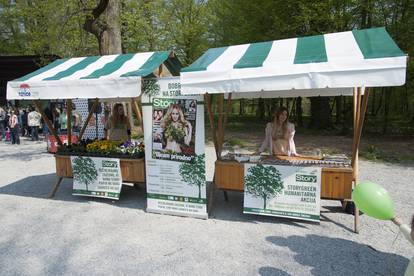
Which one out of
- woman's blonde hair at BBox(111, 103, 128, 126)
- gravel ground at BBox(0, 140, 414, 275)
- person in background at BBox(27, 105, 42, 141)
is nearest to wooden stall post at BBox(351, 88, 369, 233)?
gravel ground at BBox(0, 140, 414, 275)

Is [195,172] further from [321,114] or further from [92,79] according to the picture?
[321,114]

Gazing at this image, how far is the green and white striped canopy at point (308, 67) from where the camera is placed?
3582mm

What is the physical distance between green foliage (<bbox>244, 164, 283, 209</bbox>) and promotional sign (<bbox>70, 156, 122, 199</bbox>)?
2.42m

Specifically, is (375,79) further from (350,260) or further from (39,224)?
(39,224)

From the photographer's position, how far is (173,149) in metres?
5.08

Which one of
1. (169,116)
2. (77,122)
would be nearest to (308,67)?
(169,116)

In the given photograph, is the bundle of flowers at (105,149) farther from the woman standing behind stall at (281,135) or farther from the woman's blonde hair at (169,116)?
the woman standing behind stall at (281,135)

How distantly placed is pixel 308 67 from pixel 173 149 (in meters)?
2.44

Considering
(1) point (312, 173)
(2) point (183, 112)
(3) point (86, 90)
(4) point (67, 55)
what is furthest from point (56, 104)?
(1) point (312, 173)

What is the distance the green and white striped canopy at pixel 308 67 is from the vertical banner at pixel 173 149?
24.1 inches

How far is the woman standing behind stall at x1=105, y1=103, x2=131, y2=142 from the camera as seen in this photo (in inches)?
278

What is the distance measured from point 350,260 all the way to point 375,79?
2.16m

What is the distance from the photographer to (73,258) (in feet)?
12.6

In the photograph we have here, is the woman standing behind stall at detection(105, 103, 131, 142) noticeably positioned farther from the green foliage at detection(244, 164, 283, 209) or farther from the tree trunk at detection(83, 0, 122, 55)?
the tree trunk at detection(83, 0, 122, 55)
